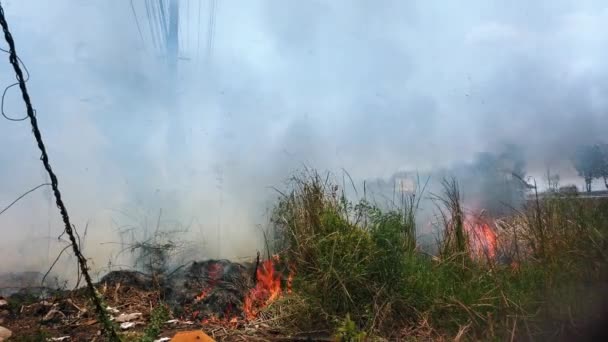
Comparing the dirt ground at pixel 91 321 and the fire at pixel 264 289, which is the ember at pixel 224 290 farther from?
the dirt ground at pixel 91 321

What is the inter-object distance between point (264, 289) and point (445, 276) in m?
3.69

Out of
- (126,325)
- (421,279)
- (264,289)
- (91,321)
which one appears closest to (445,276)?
(421,279)

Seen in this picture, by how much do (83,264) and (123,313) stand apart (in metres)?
5.46

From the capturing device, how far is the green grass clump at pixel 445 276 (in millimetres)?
6363

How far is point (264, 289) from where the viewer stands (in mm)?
9078

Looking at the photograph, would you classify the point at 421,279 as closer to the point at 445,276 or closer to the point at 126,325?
the point at 445,276

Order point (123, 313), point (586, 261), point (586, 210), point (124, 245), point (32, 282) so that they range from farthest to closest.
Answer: point (124, 245) → point (32, 282) → point (123, 313) → point (586, 210) → point (586, 261)

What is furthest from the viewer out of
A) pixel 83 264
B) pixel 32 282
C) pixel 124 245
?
pixel 124 245

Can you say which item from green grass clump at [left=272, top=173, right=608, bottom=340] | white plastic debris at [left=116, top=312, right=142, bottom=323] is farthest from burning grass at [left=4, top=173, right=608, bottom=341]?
white plastic debris at [left=116, top=312, right=142, bottom=323]

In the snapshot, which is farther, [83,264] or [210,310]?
[210,310]

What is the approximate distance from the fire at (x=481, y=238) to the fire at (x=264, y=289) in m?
3.56

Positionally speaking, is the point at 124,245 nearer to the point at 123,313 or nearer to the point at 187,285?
the point at 187,285

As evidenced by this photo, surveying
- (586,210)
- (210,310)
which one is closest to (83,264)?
(210,310)

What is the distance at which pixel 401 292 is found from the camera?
690cm
